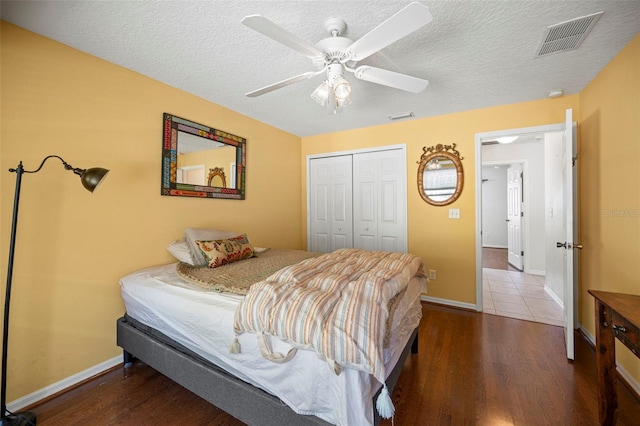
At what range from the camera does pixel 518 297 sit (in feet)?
11.1

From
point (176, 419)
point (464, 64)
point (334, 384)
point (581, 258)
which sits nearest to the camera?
point (334, 384)

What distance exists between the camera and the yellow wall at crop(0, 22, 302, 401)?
1595 millimetres

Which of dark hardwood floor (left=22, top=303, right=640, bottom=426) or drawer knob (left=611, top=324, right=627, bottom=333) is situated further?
dark hardwood floor (left=22, top=303, right=640, bottom=426)

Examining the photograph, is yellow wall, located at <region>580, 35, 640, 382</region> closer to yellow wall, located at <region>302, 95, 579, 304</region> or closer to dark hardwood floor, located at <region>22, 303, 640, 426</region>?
dark hardwood floor, located at <region>22, 303, 640, 426</region>

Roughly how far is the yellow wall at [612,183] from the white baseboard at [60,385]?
A: 3846 millimetres

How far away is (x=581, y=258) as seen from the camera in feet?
8.27

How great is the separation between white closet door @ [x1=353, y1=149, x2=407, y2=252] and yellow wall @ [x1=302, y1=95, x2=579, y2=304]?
0.12m

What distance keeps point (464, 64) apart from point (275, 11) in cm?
160

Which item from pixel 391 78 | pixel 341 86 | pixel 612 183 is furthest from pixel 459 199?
A: pixel 341 86

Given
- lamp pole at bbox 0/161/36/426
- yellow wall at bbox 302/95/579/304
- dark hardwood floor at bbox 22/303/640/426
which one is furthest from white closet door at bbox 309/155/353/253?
lamp pole at bbox 0/161/36/426

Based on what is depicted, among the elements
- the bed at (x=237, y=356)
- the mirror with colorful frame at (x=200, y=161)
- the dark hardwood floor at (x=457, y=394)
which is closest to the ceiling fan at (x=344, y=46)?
the mirror with colorful frame at (x=200, y=161)

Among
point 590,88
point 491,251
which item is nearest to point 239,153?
point 590,88

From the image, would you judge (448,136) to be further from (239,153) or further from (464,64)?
(239,153)

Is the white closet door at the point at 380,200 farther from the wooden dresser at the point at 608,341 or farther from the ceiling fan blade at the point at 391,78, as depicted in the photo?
the wooden dresser at the point at 608,341
